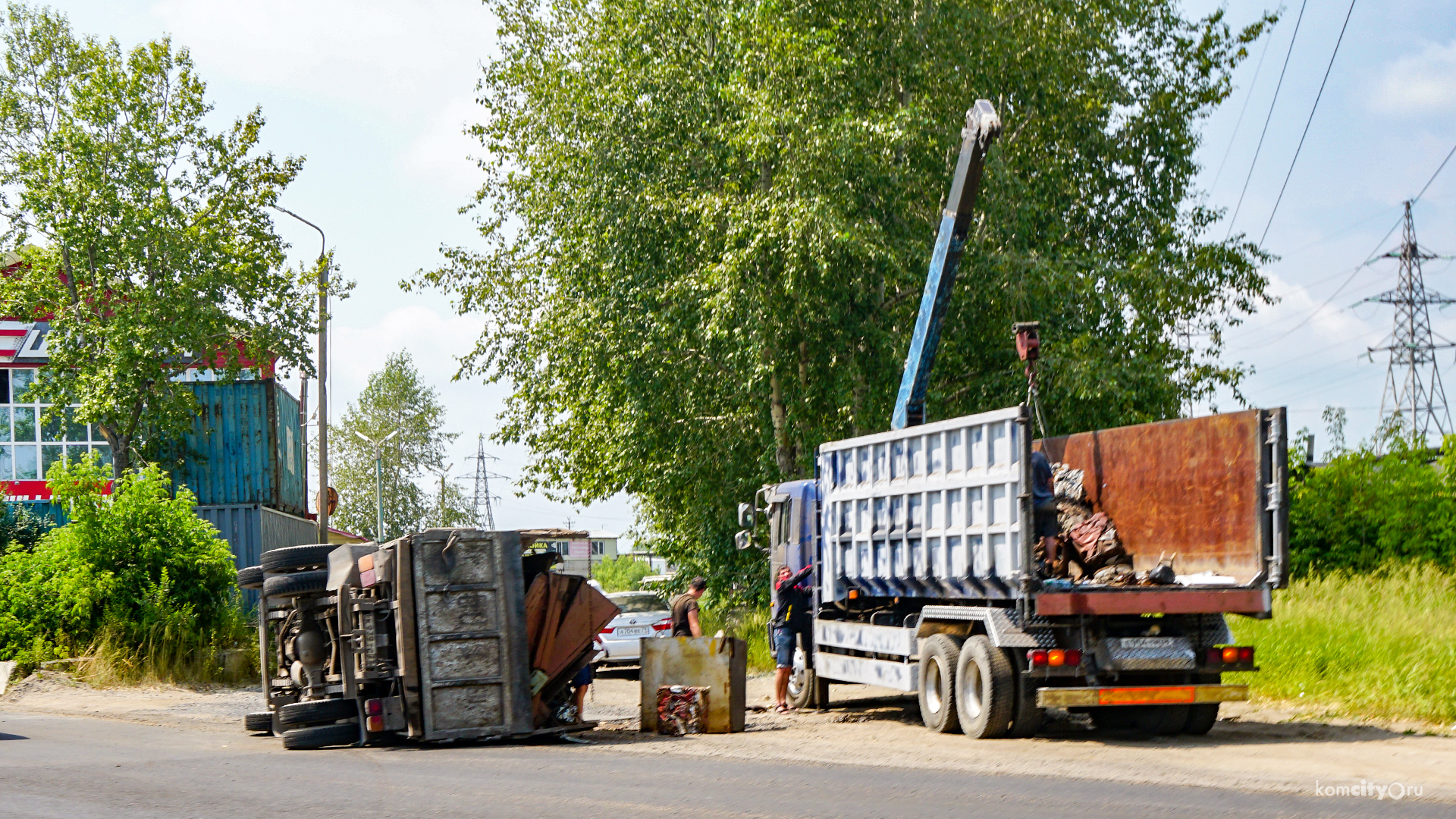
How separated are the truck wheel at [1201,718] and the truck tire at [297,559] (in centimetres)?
833

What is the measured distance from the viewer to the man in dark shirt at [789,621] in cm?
1506

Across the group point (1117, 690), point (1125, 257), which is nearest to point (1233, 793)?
point (1117, 690)

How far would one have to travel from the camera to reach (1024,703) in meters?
11.1

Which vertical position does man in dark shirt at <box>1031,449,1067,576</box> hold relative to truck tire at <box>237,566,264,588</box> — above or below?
above

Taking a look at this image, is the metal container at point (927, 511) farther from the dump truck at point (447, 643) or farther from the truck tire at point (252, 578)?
the truck tire at point (252, 578)

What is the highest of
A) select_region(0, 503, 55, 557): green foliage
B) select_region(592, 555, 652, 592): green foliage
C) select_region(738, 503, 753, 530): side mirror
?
select_region(738, 503, 753, 530): side mirror

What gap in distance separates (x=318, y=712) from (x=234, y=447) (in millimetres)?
18703

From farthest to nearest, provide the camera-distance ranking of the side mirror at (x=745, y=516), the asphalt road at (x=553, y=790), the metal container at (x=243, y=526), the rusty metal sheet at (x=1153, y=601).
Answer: the metal container at (x=243, y=526), the side mirror at (x=745, y=516), the rusty metal sheet at (x=1153, y=601), the asphalt road at (x=553, y=790)

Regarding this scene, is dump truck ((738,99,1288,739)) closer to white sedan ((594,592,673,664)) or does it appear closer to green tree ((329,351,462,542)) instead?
white sedan ((594,592,673,664))

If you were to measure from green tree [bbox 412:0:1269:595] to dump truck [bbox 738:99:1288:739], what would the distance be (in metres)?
7.65

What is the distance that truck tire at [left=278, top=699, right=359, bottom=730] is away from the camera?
12.4m

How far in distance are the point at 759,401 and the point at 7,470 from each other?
18999 millimetres

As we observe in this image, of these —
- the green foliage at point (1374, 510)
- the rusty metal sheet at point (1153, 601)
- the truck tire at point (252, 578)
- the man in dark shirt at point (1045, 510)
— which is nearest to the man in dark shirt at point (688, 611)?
the truck tire at point (252, 578)

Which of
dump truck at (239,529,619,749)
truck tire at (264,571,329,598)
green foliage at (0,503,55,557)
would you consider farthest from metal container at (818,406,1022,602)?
green foliage at (0,503,55,557)
